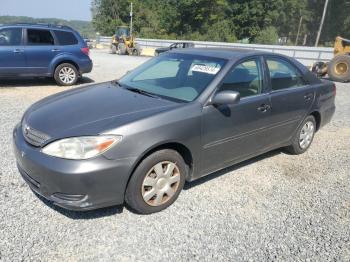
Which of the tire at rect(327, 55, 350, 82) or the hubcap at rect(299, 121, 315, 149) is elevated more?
the tire at rect(327, 55, 350, 82)

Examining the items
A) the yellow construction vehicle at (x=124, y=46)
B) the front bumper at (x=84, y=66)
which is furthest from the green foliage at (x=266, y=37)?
the front bumper at (x=84, y=66)

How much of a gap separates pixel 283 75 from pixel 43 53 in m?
7.22

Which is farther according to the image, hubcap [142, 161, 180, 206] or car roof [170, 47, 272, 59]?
car roof [170, 47, 272, 59]

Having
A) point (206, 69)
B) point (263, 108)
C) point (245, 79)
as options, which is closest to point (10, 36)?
point (206, 69)

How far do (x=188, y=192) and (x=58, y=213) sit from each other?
1.42 m

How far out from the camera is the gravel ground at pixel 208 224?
282 centimetres

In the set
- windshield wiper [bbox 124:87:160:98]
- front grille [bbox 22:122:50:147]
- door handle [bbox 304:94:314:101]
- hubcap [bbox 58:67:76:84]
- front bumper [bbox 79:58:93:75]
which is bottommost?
hubcap [bbox 58:67:76:84]

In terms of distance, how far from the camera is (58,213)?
3256 millimetres

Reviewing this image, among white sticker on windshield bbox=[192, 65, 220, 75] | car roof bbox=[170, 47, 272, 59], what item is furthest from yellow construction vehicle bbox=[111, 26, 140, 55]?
white sticker on windshield bbox=[192, 65, 220, 75]

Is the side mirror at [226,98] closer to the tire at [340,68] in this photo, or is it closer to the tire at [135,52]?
the tire at [340,68]

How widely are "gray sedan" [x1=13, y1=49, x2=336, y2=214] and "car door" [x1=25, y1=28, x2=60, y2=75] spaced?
19.2 ft

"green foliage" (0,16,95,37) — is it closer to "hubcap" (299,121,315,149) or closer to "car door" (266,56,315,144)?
"car door" (266,56,315,144)

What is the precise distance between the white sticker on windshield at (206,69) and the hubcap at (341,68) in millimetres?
11682

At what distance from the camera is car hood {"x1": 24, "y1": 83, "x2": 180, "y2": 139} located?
2.99 m
